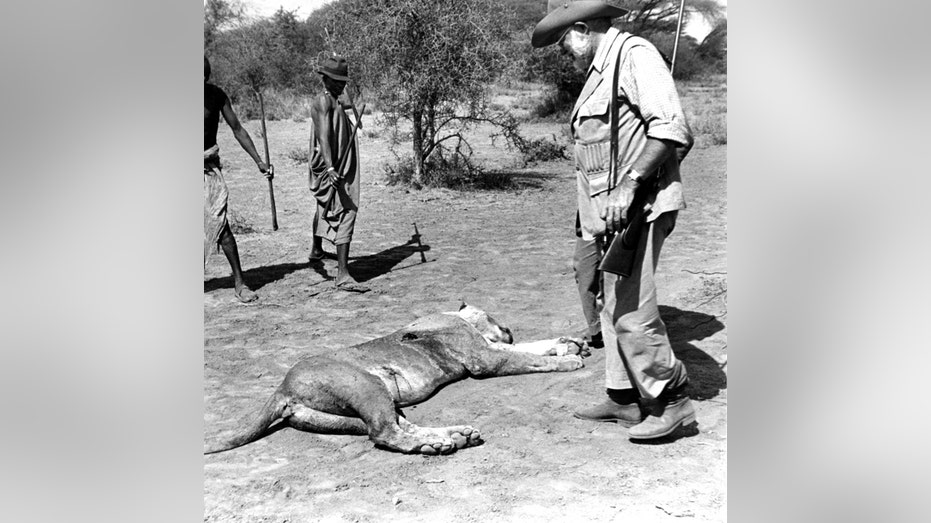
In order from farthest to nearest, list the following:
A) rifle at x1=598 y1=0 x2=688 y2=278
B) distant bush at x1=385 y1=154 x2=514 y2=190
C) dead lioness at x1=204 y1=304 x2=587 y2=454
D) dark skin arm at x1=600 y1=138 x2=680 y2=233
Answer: distant bush at x1=385 y1=154 x2=514 y2=190, dead lioness at x1=204 y1=304 x2=587 y2=454, rifle at x1=598 y1=0 x2=688 y2=278, dark skin arm at x1=600 y1=138 x2=680 y2=233

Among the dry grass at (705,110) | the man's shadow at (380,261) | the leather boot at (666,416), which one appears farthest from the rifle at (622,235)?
the man's shadow at (380,261)

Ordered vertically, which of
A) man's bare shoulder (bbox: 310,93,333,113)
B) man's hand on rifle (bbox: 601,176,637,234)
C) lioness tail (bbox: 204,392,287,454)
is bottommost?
lioness tail (bbox: 204,392,287,454)

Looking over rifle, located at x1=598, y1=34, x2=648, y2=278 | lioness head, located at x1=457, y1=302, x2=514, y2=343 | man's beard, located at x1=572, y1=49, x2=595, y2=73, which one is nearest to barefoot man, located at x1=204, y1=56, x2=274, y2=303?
lioness head, located at x1=457, y1=302, x2=514, y2=343

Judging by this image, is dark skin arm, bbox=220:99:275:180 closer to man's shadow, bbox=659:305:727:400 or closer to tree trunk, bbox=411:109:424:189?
tree trunk, bbox=411:109:424:189

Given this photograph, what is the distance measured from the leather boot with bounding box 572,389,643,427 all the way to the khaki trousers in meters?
0.27

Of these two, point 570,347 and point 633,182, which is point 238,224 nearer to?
point 570,347

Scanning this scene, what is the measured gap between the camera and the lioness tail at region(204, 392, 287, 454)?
17.3 feet

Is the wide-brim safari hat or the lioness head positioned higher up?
the wide-brim safari hat

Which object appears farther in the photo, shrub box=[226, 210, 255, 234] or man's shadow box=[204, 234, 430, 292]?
shrub box=[226, 210, 255, 234]

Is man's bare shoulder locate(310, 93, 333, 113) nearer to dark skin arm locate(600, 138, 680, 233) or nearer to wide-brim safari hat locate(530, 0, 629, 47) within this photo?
wide-brim safari hat locate(530, 0, 629, 47)

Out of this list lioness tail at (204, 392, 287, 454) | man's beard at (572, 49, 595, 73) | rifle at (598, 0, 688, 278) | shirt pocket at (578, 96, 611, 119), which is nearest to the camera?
rifle at (598, 0, 688, 278)

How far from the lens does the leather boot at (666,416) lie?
5.05 metres

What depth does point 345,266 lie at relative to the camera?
6.02m
